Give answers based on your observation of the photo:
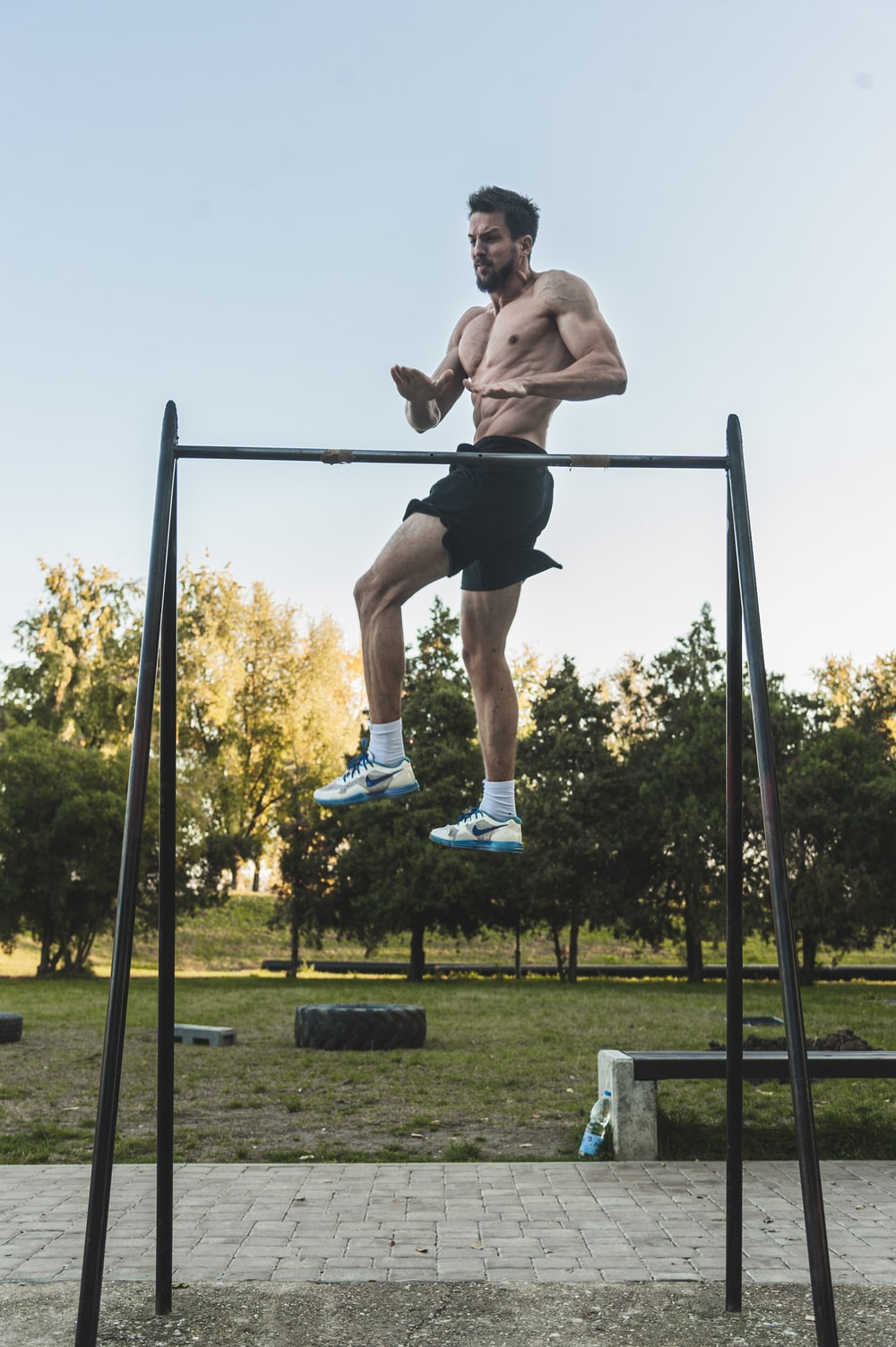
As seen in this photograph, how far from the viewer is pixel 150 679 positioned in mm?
3365

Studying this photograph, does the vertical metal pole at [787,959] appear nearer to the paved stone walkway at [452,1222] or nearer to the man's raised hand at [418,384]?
the man's raised hand at [418,384]

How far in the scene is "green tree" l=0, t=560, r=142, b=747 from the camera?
30.5 m

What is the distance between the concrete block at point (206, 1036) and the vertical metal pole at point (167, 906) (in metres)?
7.98

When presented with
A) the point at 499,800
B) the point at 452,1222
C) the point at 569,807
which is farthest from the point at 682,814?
the point at 499,800

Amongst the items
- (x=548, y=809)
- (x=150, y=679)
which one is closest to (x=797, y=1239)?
(x=150, y=679)

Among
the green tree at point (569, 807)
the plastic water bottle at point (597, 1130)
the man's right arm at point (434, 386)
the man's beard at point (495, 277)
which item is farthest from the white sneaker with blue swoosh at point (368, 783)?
the green tree at point (569, 807)

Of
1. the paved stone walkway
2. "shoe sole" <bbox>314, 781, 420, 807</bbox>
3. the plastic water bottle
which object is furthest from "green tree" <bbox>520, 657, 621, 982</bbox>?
"shoe sole" <bbox>314, 781, 420, 807</bbox>

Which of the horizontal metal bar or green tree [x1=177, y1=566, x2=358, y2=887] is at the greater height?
green tree [x1=177, y1=566, x2=358, y2=887]

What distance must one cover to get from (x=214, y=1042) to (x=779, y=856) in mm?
9763

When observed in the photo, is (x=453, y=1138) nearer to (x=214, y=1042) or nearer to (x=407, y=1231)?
(x=407, y=1231)

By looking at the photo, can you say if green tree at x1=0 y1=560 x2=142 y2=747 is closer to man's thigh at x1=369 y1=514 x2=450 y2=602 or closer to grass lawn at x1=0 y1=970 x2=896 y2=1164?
grass lawn at x1=0 y1=970 x2=896 y2=1164

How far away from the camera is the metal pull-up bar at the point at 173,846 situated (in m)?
2.92

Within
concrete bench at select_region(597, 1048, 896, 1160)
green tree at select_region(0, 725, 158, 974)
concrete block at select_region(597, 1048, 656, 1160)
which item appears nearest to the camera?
concrete bench at select_region(597, 1048, 896, 1160)

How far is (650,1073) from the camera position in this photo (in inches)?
240
